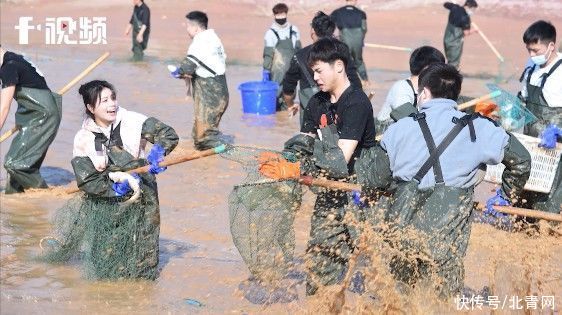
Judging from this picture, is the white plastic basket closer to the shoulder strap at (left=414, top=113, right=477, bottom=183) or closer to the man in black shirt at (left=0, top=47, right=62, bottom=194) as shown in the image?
the shoulder strap at (left=414, top=113, right=477, bottom=183)

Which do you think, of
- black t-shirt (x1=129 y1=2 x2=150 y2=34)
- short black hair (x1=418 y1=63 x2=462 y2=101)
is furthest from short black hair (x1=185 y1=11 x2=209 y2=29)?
black t-shirt (x1=129 y1=2 x2=150 y2=34)

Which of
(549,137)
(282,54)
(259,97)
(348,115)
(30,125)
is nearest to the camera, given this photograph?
(348,115)

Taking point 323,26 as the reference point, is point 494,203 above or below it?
below

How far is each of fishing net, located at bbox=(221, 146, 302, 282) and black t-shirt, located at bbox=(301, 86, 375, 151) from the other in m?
0.40

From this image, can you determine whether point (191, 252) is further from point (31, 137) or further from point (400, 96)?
point (31, 137)

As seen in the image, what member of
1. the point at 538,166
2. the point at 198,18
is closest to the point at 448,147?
the point at 538,166

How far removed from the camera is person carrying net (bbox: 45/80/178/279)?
6.21 metres

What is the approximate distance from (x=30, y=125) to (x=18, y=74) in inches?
21.1

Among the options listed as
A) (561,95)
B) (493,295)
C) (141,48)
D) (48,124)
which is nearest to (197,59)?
(48,124)

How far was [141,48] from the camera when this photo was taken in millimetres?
19734

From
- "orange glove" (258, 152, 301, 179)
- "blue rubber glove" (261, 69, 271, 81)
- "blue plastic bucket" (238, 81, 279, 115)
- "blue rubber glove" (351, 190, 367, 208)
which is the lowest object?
"blue plastic bucket" (238, 81, 279, 115)
